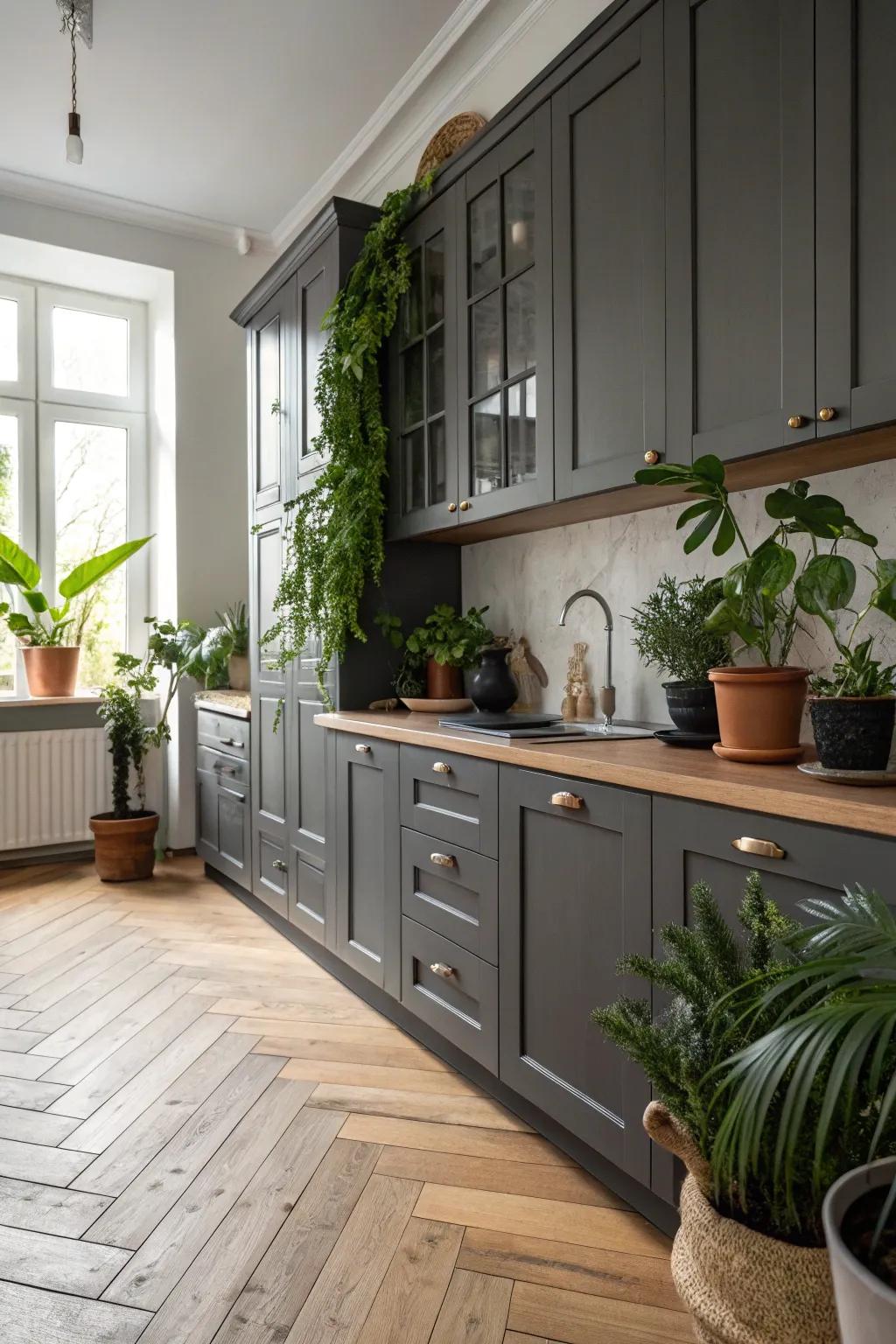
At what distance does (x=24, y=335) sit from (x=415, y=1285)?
461 centimetres

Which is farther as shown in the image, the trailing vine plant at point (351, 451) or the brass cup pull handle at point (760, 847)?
the trailing vine plant at point (351, 451)

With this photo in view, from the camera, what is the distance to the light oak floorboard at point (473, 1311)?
139 centimetres

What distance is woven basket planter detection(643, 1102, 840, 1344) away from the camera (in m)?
0.95

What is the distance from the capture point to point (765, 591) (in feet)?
4.75

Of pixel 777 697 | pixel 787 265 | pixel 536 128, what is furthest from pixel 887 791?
pixel 536 128

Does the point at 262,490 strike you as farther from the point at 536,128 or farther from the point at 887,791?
the point at 887,791

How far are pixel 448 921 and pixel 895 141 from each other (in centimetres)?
179

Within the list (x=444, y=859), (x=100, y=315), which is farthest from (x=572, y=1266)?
(x=100, y=315)

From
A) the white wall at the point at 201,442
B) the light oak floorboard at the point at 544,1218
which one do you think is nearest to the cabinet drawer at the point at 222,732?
the white wall at the point at 201,442

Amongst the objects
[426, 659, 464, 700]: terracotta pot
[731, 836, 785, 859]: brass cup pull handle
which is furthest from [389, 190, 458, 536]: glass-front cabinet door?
[731, 836, 785, 859]: brass cup pull handle

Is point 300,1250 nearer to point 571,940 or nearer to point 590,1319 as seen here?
point 590,1319

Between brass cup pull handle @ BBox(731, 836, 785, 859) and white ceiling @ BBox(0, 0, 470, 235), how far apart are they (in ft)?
9.54

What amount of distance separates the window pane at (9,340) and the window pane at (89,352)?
0.18 meters

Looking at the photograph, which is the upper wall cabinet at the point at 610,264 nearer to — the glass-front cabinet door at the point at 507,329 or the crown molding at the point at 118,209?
the glass-front cabinet door at the point at 507,329
